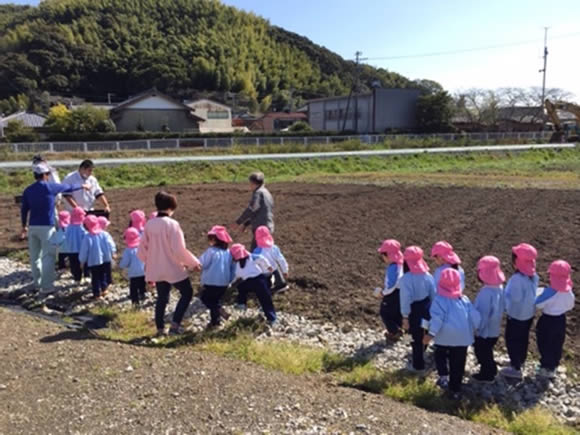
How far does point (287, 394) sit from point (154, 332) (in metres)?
2.33

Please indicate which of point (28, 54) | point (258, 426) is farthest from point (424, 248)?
point (28, 54)

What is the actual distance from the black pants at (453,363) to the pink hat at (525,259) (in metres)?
0.95

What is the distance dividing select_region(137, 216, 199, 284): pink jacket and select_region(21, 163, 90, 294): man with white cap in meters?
2.14

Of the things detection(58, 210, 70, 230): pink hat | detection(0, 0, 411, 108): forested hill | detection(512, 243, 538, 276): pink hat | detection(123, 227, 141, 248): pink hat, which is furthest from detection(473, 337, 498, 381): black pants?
detection(0, 0, 411, 108): forested hill

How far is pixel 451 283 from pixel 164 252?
2946 mm

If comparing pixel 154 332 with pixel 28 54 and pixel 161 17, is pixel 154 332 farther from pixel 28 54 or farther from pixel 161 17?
pixel 161 17

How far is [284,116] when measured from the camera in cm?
7438

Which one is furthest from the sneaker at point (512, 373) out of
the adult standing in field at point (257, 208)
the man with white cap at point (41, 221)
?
the man with white cap at point (41, 221)

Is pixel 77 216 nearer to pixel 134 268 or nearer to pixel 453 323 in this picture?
pixel 134 268

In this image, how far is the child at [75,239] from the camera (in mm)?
7414

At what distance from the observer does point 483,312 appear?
437cm

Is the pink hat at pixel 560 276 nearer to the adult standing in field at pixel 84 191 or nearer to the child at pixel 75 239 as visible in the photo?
the child at pixel 75 239

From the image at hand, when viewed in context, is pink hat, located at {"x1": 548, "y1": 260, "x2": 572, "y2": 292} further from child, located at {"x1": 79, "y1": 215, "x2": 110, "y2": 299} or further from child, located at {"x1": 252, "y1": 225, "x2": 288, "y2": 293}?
child, located at {"x1": 79, "y1": 215, "x2": 110, "y2": 299}

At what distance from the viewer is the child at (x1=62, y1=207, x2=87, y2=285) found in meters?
7.41
